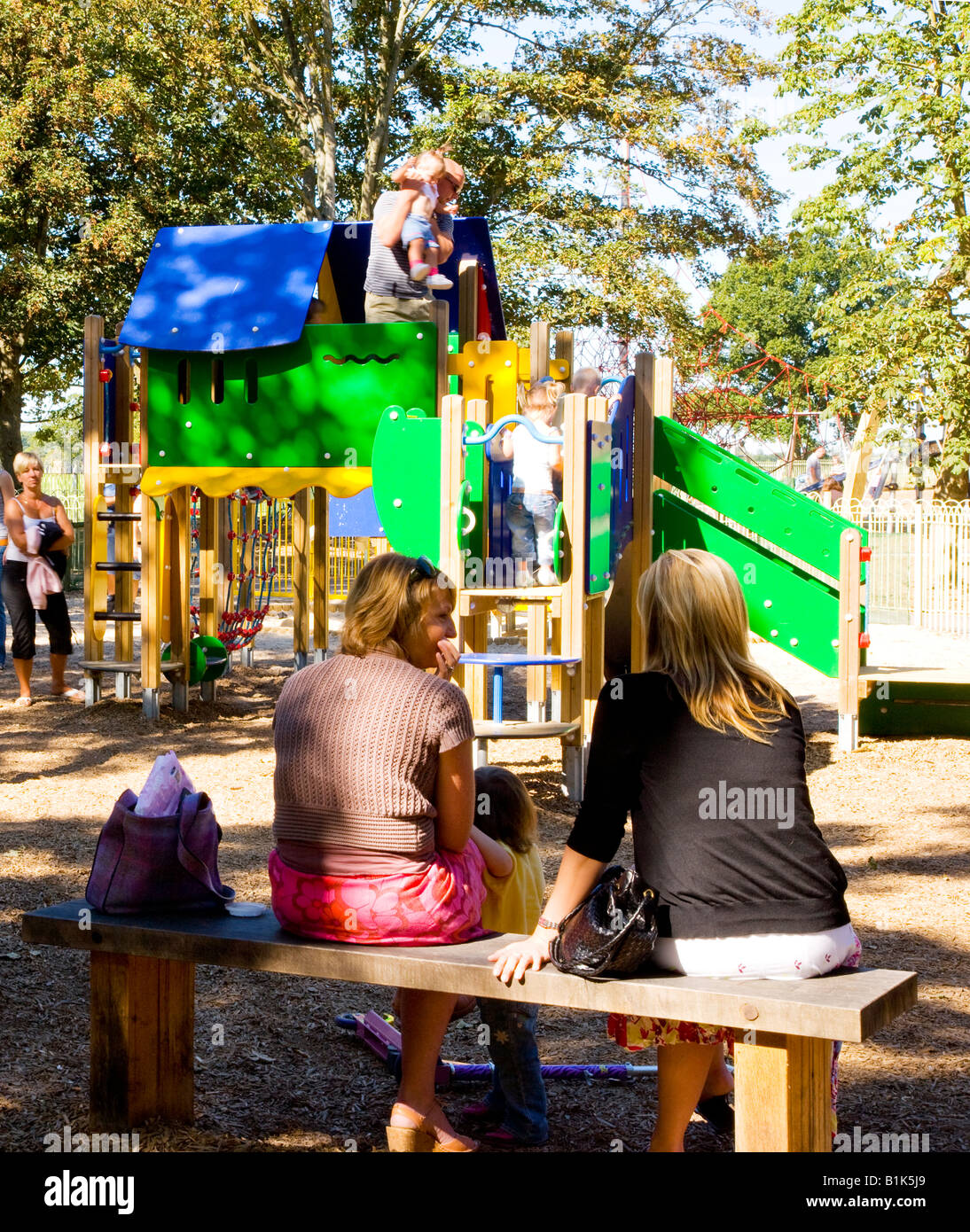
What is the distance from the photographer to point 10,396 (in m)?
24.7

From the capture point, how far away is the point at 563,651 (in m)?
7.32

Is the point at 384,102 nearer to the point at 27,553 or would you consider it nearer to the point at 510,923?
the point at 27,553

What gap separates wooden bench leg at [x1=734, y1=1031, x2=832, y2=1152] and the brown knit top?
2.93 ft

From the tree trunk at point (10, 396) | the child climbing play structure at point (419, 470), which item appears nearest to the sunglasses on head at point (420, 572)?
the child climbing play structure at point (419, 470)

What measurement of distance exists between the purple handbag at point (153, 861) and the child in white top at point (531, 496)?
4256mm

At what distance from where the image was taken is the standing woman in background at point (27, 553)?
1045 cm

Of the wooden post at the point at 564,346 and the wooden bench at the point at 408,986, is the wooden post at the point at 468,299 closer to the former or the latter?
the wooden post at the point at 564,346

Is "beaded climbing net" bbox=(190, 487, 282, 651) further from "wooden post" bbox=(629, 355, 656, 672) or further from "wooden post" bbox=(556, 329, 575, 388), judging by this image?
"wooden post" bbox=(629, 355, 656, 672)

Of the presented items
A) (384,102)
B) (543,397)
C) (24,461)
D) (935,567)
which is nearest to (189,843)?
(543,397)

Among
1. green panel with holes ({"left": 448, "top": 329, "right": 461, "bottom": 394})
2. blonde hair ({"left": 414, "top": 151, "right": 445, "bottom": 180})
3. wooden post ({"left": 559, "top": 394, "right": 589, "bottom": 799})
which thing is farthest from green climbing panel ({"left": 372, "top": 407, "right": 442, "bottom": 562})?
blonde hair ({"left": 414, "top": 151, "right": 445, "bottom": 180})

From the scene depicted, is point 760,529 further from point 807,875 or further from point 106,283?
point 106,283

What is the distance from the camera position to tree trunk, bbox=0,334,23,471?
23.7 m

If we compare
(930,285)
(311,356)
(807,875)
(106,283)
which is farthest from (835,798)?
(106,283)
